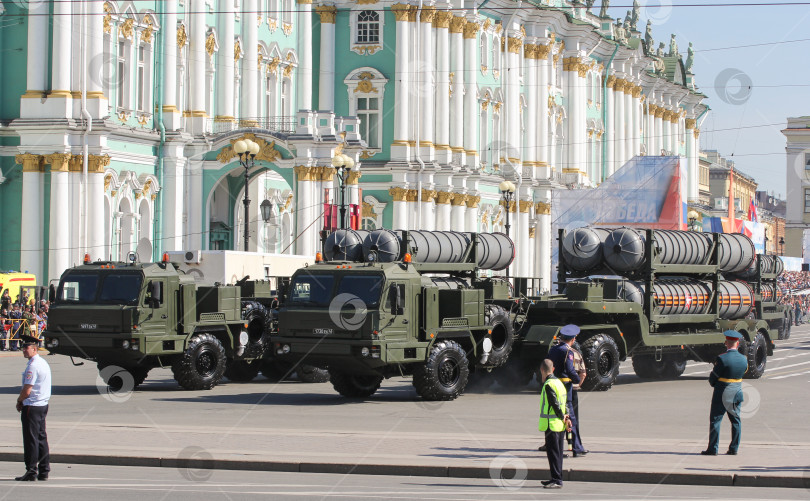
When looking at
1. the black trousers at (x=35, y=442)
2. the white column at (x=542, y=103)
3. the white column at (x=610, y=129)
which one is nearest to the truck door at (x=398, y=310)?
the black trousers at (x=35, y=442)

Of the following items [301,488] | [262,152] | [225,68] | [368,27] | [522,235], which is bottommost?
[301,488]

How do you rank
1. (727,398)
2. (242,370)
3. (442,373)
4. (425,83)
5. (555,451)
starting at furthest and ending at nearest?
(425,83), (242,370), (442,373), (727,398), (555,451)

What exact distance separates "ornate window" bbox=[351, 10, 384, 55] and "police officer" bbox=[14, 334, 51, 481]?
49.4 meters

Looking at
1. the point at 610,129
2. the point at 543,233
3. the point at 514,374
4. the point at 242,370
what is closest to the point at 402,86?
the point at 543,233

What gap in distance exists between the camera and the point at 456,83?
220 feet

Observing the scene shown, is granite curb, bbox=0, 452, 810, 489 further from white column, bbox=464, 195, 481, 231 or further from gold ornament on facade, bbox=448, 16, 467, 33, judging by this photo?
white column, bbox=464, 195, 481, 231

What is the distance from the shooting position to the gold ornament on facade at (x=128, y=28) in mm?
44969

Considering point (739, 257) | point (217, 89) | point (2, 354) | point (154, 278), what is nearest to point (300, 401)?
point (154, 278)

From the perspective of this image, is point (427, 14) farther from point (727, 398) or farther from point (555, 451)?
point (555, 451)

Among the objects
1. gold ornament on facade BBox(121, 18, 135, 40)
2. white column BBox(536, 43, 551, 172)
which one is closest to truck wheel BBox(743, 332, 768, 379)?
gold ornament on facade BBox(121, 18, 135, 40)

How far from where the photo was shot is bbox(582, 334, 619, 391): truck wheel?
26688mm

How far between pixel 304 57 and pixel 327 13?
19.0 ft

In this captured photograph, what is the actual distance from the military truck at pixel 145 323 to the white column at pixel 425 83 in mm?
35869

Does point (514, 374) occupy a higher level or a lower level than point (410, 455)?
higher
